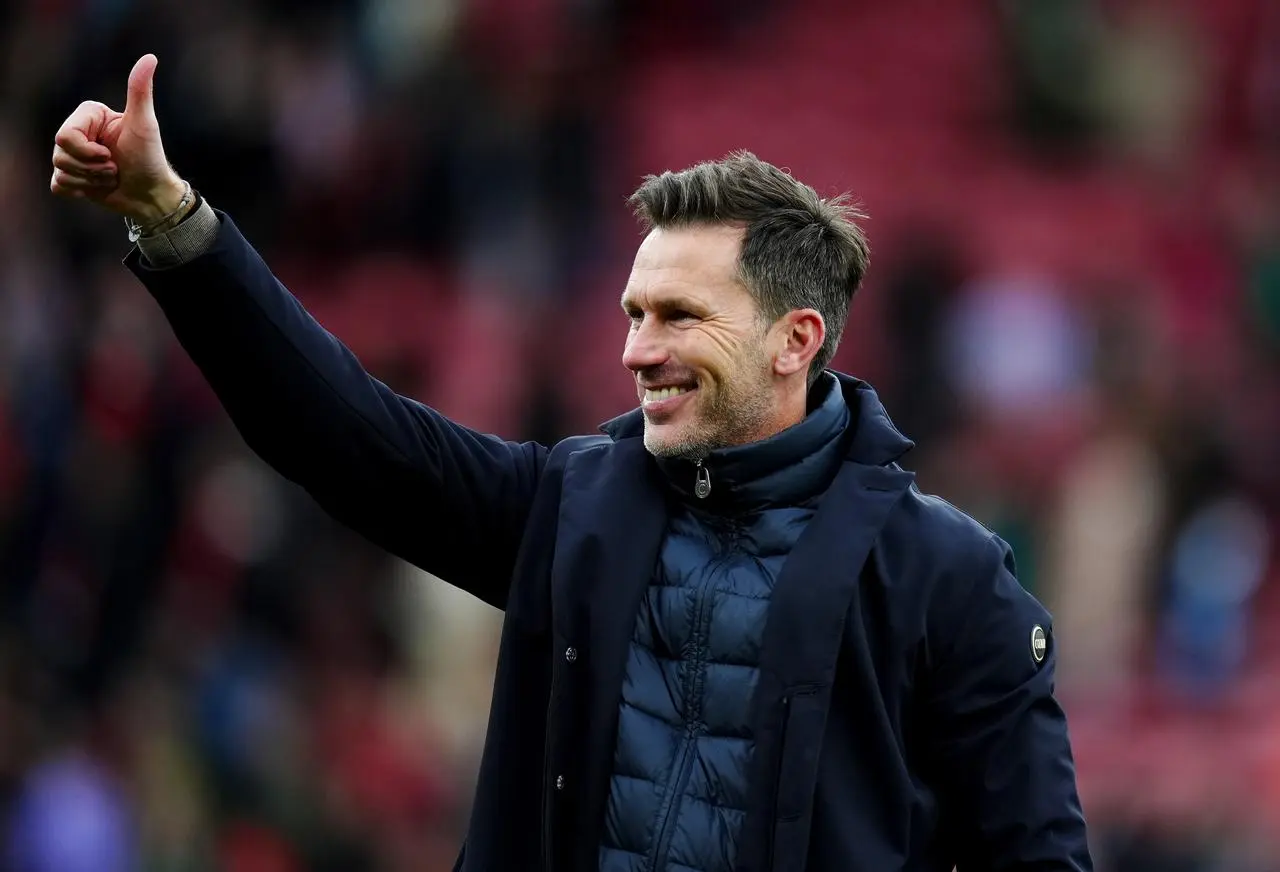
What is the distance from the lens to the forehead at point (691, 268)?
2783 millimetres

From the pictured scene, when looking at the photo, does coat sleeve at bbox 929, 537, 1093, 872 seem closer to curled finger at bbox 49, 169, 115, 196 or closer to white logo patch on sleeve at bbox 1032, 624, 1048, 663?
white logo patch on sleeve at bbox 1032, 624, 1048, 663

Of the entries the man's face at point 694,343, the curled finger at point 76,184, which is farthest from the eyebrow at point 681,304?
the curled finger at point 76,184

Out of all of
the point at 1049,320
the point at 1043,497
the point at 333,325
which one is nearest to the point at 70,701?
the point at 333,325

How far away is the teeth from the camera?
2783 mm

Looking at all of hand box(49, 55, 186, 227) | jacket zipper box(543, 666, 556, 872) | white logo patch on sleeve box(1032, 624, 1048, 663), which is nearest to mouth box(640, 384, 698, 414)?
jacket zipper box(543, 666, 556, 872)

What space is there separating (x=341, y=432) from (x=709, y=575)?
490 mm

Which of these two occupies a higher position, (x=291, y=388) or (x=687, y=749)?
(x=291, y=388)

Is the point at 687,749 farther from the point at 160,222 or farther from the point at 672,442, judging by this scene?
the point at 160,222

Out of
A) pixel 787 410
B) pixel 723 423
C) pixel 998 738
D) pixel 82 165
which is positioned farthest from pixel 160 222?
pixel 998 738

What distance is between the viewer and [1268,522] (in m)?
9.45

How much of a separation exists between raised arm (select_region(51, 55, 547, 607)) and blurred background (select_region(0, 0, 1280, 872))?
4107mm

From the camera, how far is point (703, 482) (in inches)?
110

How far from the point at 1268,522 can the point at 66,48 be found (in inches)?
213

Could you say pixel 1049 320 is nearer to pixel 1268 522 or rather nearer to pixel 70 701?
pixel 1268 522
